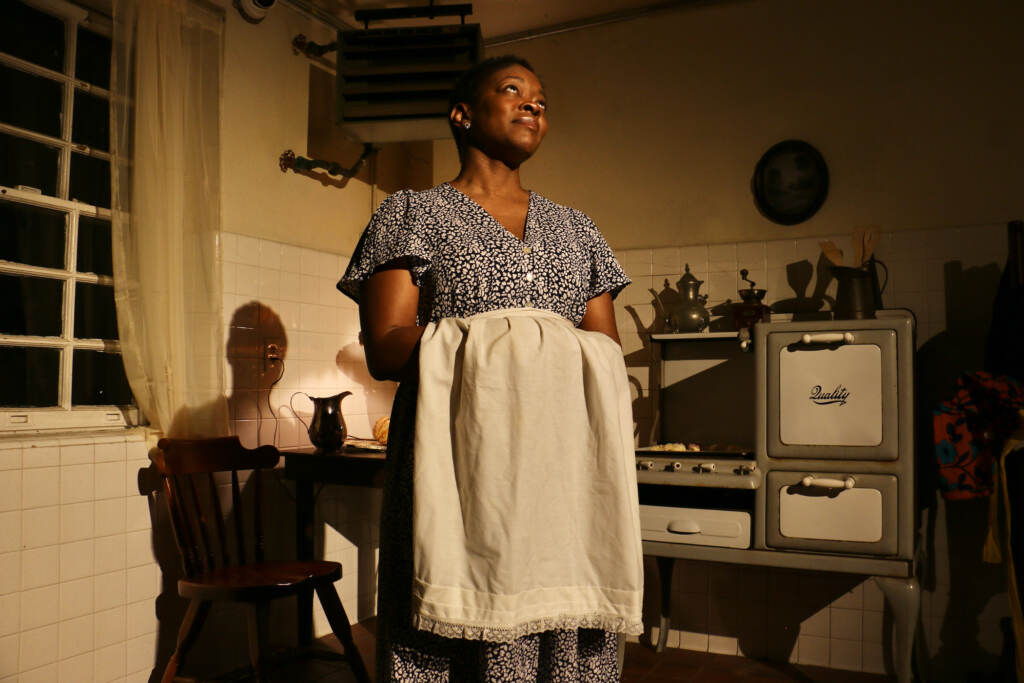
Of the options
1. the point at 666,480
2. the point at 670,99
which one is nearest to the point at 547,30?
the point at 670,99

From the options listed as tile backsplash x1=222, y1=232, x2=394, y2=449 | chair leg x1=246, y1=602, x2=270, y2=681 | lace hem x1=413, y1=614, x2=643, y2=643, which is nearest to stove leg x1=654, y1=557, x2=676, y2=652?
tile backsplash x1=222, y1=232, x2=394, y2=449

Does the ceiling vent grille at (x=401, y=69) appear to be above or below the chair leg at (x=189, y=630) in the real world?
above

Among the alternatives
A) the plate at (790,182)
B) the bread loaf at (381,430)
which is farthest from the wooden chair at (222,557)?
the plate at (790,182)

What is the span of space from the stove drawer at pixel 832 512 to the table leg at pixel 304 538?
169 cm

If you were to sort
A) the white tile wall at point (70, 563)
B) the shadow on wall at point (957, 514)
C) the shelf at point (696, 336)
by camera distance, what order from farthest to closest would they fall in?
1. the shelf at point (696, 336)
2. the shadow on wall at point (957, 514)
3. the white tile wall at point (70, 563)

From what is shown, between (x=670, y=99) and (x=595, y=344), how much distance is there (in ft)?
9.03

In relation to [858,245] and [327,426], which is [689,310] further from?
[327,426]

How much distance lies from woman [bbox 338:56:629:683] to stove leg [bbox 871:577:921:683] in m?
1.70

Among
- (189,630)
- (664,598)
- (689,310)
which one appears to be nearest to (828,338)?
(689,310)

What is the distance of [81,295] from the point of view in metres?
2.74

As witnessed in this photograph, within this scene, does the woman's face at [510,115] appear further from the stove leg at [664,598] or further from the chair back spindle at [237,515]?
the stove leg at [664,598]

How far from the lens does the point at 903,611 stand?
8.23ft

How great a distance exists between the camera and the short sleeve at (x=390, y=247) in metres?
1.17

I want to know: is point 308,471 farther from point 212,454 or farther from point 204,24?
point 204,24
